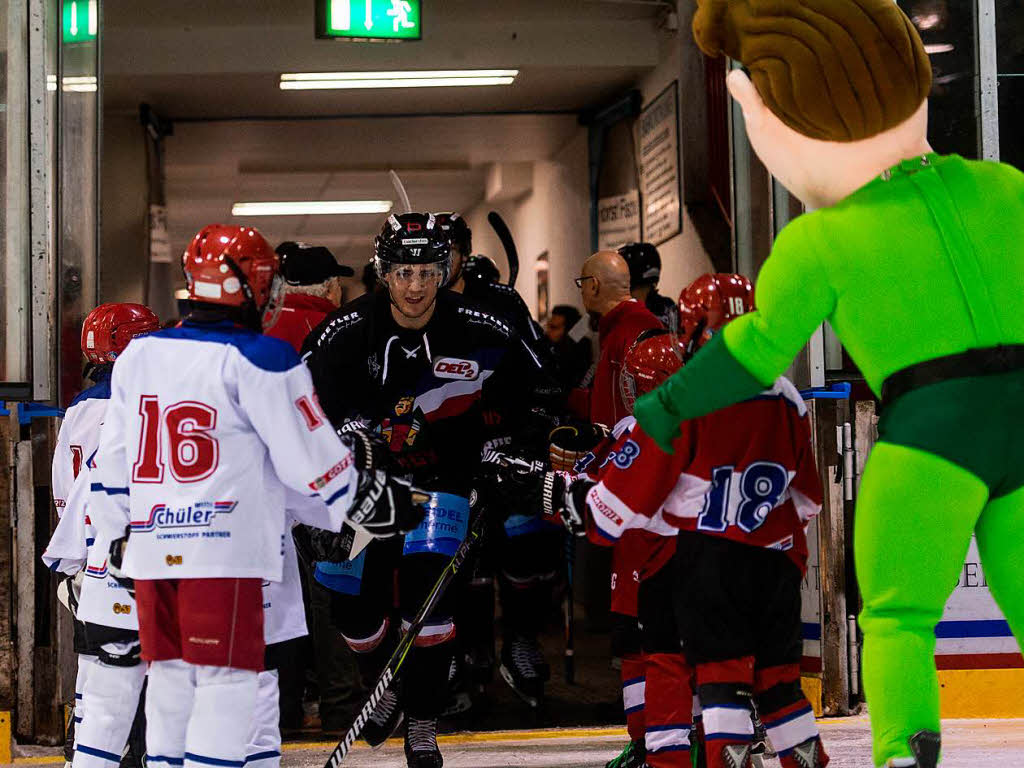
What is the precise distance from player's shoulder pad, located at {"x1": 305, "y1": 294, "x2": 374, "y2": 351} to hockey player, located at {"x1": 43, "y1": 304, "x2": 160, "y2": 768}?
0.62 m

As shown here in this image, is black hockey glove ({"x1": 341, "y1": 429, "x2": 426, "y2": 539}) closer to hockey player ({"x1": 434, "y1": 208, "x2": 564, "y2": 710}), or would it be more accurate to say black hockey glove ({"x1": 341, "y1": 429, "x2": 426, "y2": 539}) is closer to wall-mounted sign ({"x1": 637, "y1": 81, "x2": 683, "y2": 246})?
hockey player ({"x1": 434, "y1": 208, "x2": 564, "y2": 710})

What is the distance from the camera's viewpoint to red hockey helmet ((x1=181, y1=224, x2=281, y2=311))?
331cm

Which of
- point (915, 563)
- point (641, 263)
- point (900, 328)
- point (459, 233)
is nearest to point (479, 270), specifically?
point (459, 233)

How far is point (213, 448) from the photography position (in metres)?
3.17

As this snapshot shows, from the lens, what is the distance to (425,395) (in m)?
4.72

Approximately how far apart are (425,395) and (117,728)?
1.61 meters

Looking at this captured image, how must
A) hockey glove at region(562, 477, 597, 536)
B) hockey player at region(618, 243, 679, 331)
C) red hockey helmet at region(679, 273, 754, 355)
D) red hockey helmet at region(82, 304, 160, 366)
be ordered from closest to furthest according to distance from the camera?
red hockey helmet at region(679, 273, 754, 355) → hockey glove at region(562, 477, 597, 536) → red hockey helmet at region(82, 304, 160, 366) → hockey player at region(618, 243, 679, 331)

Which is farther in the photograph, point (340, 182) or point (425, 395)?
point (340, 182)

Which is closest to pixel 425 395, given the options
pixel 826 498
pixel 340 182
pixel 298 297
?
pixel 298 297

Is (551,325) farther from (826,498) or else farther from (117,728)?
(117,728)

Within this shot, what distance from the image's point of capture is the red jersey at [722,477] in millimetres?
3455

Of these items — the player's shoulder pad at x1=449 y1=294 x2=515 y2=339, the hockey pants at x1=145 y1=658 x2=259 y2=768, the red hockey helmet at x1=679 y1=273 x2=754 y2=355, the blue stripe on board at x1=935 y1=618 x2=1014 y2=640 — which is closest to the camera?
the hockey pants at x1=145 y1=658 x2=259 y2=768

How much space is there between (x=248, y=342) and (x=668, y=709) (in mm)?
1469

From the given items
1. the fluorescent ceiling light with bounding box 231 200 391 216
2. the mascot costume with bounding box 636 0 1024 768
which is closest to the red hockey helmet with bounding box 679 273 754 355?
the mascot costume with bounding box 636 0 1024 768
